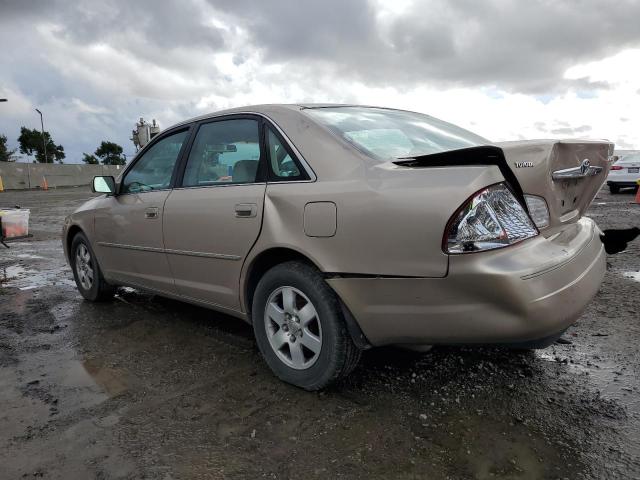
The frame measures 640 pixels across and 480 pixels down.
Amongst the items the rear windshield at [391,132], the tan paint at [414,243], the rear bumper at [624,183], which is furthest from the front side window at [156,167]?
the rear bumper at [624,183]

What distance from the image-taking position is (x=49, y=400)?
2.75 metres

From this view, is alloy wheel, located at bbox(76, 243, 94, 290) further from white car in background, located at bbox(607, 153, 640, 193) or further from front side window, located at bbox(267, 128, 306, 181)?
white car in background, located at bbox(607, 153, 640, 193)

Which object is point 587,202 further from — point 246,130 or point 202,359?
point 202,359

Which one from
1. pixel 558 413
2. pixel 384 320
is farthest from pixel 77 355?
pixel 558 413

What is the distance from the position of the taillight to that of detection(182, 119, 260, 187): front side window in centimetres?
132

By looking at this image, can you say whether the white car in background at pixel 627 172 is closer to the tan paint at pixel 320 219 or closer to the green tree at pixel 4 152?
the tan paint at pixel 320 219

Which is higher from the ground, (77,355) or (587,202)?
(587,202)

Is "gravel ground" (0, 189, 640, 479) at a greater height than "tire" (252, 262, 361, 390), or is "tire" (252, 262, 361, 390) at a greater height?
"tire" (252, 262, 361, 390)

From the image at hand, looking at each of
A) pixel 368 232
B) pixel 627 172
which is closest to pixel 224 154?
pixel 368 232

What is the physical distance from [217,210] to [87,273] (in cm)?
236

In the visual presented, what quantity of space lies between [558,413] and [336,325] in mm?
1163

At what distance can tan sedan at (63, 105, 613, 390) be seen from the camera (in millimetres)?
2088

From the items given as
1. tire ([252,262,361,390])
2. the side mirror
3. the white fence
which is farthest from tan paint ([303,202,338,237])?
the white fence

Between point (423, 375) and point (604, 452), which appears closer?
point (604, 452)
